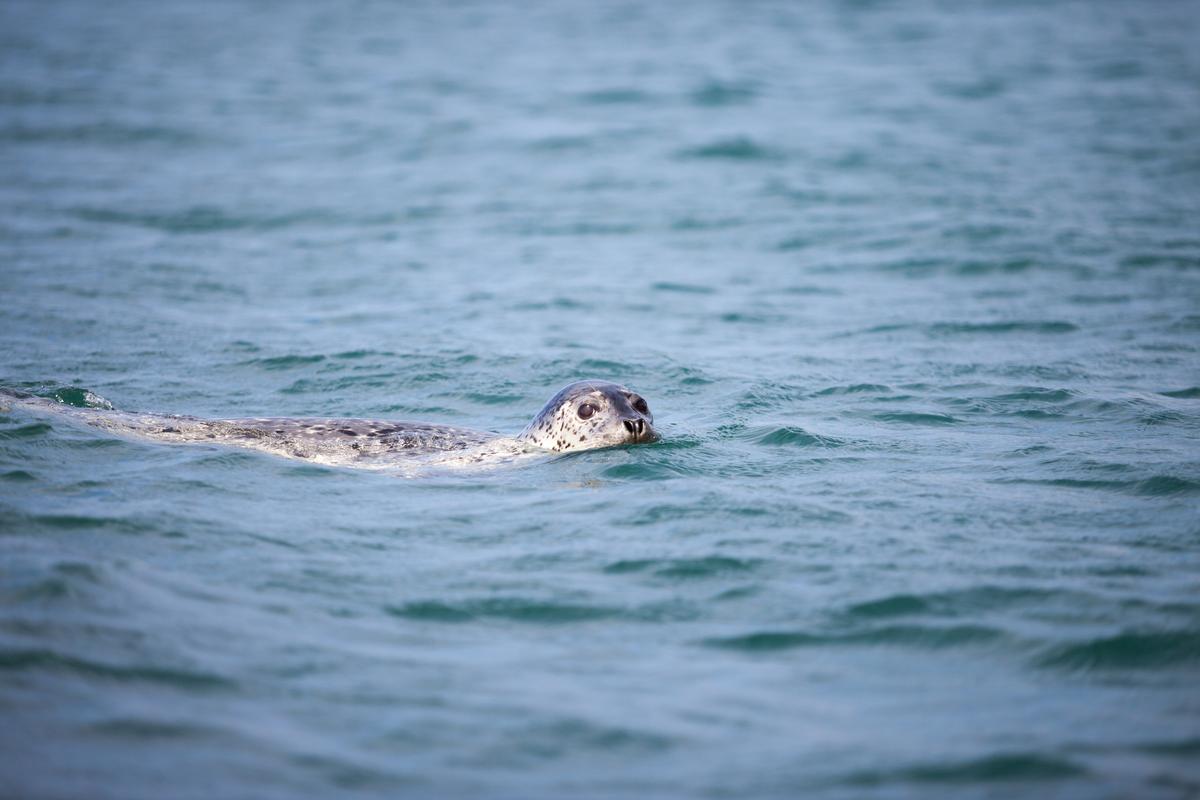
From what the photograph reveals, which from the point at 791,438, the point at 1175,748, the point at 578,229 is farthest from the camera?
the point at 578,229

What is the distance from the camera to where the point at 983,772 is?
5223mm

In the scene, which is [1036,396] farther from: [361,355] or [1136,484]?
[361,355]

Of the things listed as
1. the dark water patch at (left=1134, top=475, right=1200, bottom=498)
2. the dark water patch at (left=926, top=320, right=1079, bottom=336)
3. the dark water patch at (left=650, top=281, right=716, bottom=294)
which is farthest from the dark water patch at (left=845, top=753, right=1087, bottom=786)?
the dark water patch at (left=650, top=281, right=716, bottom=294)

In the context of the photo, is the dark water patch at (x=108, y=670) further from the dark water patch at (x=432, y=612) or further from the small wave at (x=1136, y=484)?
the small wave at (x=1136, y=484)

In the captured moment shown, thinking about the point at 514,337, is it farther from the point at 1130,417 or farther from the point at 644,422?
the point at 1130,417

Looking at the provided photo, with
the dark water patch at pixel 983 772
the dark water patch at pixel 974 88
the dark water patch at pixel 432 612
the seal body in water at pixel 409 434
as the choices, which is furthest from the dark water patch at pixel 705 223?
the dark water patch at pixel 983 772

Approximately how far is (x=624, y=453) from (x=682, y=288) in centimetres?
743

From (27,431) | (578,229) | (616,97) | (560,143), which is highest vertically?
(616,97)

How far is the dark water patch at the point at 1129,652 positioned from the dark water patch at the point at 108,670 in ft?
12.5

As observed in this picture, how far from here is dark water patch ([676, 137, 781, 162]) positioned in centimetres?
2397

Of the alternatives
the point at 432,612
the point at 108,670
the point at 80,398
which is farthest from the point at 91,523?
the point at 80,398

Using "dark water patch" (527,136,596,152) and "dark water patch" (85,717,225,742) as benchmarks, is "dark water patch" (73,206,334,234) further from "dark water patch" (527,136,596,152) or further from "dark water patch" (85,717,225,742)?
"dark water patch" (85,717,225,742)

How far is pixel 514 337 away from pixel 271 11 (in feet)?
117

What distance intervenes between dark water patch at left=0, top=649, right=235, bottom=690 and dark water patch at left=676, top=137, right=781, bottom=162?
19.3m
